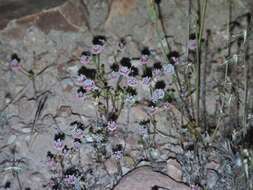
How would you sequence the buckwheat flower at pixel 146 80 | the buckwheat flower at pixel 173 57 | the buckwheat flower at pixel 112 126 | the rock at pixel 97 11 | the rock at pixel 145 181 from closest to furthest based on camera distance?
the rock at pixel 145 181, the buckwheat flower at pixel 112 126, the buckwheat flower at pixel 146 80, the buckwheat flower at pixel 173 57, the rock at pixel 97 11

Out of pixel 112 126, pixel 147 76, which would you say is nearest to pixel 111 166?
pixel 112 126

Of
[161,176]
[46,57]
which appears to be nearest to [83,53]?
[46,57]

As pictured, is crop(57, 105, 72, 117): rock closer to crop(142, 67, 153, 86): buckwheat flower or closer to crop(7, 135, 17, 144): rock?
crop(7, 135, 17, 144): rock

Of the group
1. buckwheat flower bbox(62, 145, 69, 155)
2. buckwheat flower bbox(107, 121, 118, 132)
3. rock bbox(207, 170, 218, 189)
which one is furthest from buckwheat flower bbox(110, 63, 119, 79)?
rock bbox(207, 170, 218, 189)

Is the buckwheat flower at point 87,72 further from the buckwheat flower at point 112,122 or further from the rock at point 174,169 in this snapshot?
the rock at point 174,169

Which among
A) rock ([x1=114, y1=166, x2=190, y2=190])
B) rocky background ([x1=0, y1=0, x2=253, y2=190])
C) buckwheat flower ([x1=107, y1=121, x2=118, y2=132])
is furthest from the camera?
buckwheat flower ([x1=107, y1=121, x2=118, y2=132])

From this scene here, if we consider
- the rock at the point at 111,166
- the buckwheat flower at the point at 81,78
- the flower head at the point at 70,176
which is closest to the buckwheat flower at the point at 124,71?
the buckwheat flower at the point at 81,78

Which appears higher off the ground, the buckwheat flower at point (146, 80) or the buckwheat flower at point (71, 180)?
the buckwheat flower at point (146, 80)
